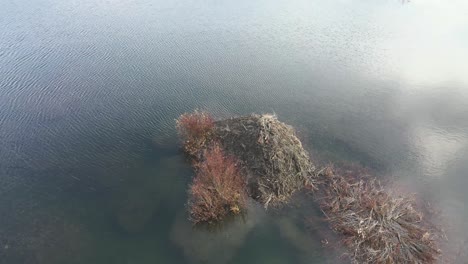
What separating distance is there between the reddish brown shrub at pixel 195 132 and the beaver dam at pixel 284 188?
86mm

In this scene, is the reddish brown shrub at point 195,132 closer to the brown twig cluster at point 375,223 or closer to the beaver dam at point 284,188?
the beaver dam at point 284,188

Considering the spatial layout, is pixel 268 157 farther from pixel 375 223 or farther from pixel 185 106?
pixel 185 106

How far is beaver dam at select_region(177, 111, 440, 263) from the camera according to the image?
2402cm

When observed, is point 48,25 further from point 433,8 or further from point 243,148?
point 433,8

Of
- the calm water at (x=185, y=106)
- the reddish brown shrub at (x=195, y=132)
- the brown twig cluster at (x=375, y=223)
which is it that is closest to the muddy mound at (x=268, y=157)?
the reddish brown shrub at (x=195, y=132)

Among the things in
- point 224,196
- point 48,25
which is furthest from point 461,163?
point 48,25

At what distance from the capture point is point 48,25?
5144cm

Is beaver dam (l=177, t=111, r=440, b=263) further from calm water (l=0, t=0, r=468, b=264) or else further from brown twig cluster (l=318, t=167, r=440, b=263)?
calm water (l=0, t=0, r=468, b=264)

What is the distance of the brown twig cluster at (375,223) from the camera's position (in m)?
23.4

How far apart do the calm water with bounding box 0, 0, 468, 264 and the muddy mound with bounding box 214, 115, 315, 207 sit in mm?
2053

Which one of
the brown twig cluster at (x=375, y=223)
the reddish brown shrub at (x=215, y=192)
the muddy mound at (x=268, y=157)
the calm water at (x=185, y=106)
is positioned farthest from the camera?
the muddy mound at (x=268, y=157)

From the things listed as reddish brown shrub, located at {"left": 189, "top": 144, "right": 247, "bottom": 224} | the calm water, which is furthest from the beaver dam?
the calm water

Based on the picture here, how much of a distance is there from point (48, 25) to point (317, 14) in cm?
4199

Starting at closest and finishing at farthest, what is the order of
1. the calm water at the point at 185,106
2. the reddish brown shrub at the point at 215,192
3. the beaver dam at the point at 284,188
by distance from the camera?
the beaver dam at the point at 284,188
the calm water at the point at 185,106
the reddish brown shrub at the point at 215,192
